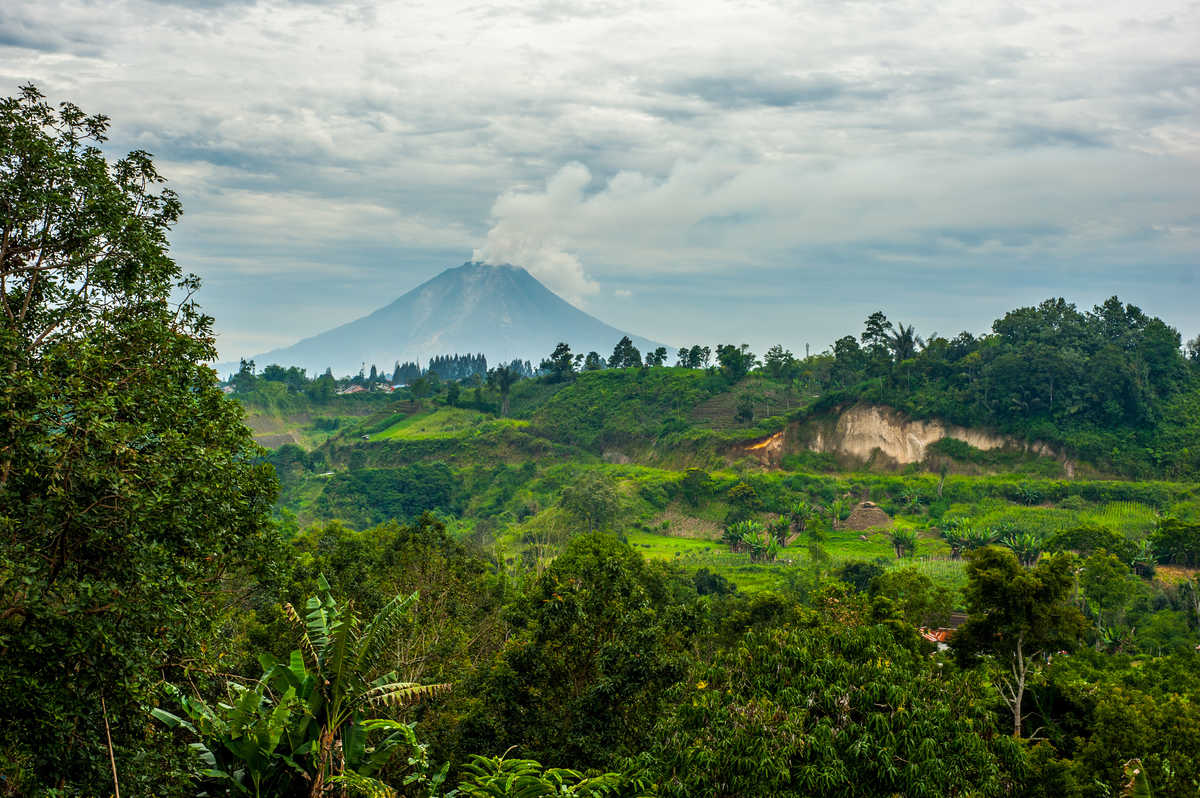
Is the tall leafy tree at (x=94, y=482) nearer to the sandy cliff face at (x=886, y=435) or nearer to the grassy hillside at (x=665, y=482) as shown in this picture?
the grassy hillside at (x=665, y=482)

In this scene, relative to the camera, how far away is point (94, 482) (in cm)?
721

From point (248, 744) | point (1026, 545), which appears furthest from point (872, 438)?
point (248, 744)

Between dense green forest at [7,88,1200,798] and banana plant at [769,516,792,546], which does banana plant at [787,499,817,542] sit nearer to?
banana plant at [769,516,792,546]

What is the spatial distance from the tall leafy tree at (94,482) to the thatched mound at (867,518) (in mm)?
56436

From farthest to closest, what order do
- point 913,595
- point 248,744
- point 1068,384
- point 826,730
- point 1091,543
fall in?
point 1068,384, point 1091,543, point 913,595, point 826,730, point 248,744

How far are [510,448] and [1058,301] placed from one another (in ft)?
190

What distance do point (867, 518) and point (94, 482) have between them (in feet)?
197

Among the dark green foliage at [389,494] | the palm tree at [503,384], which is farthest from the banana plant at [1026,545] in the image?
the palm tree at [503,384]

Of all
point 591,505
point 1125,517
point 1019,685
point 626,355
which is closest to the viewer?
point 1019,685

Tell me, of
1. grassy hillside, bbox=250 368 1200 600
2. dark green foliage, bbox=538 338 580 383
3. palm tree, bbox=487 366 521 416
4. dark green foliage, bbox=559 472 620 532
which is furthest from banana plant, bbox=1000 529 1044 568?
dark green foliage, bbox=538 338 580 383

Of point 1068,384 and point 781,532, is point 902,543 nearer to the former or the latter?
point 781,532

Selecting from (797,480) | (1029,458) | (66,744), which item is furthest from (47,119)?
(1029,458)

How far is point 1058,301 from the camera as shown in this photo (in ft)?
254

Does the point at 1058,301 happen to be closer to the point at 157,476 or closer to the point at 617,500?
the point at 617,500
